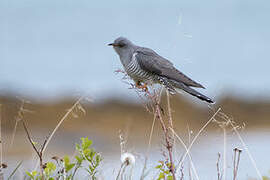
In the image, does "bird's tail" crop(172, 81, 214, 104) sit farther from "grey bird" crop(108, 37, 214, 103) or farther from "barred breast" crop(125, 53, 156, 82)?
"barred breast" crop(125, 53, 156, 82)

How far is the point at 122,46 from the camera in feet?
17.8

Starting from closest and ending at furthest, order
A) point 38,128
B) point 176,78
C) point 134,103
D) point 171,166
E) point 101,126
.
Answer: point 171,166 → point 176,78 → point 38,128 → point 101,126 → point 134,103

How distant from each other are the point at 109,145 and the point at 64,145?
1132mm

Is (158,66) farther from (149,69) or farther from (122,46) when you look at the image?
(122,46)

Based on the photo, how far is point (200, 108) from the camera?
20.4 metres

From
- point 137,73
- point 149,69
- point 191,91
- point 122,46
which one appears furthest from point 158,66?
point 191,91

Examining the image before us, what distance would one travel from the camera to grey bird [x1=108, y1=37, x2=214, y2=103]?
4.95 metres

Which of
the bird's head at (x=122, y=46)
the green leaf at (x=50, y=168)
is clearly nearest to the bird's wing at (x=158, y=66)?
the bird's head at (x=122, y=46)

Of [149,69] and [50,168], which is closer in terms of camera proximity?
[50,168]

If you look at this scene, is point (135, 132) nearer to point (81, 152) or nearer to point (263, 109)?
point (263, 109)

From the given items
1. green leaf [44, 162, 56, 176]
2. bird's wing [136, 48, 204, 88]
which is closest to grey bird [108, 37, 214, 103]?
bird's wing [136, 48, 204, 88]

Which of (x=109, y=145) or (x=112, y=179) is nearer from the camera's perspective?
(x=112, y=179)

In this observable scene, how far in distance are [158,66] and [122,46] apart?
1.56 ft

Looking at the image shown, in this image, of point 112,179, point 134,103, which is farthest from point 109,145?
point 112,179
